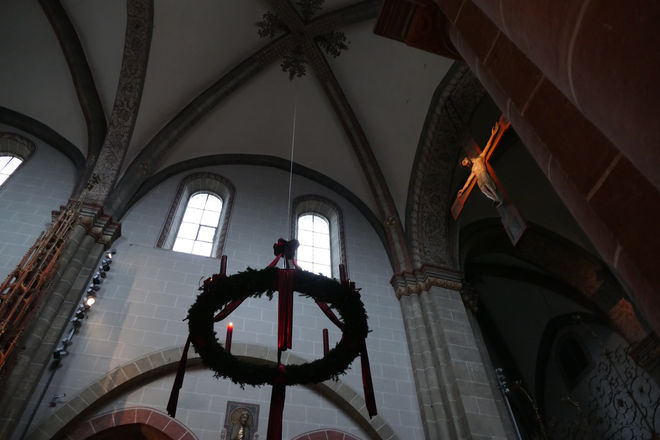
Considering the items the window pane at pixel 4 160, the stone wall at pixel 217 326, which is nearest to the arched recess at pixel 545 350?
the stone wall at pixel 217 326

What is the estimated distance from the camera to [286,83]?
1112 cm

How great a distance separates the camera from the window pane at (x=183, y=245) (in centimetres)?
893

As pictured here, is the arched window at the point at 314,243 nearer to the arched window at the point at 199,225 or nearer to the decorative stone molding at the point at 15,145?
the arched window at the point at 199,225

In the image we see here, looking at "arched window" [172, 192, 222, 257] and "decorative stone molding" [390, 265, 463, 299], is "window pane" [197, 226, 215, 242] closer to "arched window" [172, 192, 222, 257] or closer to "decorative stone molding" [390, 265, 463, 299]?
"arched window" [172, 192, 222, 257]

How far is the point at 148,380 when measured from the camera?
6723 millimetres

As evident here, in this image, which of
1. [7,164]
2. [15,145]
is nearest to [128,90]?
[15,145]

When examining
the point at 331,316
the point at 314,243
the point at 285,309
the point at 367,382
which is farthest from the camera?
the point at 314,243

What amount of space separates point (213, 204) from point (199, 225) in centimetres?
84

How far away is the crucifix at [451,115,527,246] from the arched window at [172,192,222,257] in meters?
4.68

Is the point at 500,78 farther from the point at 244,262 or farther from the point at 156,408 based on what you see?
the point at 244,262

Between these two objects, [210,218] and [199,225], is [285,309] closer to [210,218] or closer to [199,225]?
[199,225]

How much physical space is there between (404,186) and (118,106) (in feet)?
20.4

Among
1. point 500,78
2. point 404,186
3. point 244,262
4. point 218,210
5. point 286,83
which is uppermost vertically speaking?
point 286,83

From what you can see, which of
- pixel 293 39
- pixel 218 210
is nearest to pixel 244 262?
pixel 218 210
